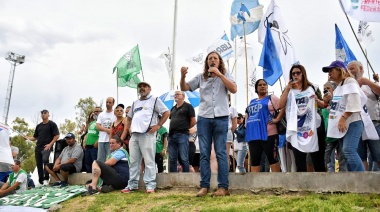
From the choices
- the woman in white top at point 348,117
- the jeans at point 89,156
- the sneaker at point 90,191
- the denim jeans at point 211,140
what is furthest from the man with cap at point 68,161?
the woman in white top at point 348,117

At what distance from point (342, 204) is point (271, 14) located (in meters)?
5.67

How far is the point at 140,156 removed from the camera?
23.7 ft

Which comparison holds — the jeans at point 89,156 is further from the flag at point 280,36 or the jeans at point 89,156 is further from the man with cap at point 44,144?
the flag at point 280,36

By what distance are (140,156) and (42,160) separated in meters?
4.06

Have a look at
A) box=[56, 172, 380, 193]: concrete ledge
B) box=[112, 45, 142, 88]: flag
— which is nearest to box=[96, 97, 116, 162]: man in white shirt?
box=[56, 172, 380, 193]: concrete ledge

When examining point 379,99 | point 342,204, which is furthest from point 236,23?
point 342,204

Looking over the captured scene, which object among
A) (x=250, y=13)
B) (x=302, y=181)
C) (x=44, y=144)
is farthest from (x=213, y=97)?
(x=250, y=13)

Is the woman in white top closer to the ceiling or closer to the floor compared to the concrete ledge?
closer to the ceiling

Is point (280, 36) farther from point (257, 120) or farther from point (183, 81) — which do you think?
point (183, 81)

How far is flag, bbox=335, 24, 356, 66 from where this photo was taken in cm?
905

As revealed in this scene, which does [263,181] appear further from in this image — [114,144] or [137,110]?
[114,144]

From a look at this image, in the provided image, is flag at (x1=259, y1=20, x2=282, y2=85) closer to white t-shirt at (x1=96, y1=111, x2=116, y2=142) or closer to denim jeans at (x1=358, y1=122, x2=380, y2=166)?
denim jeans at (x1=358, y1=122, x2=380, y2=166)

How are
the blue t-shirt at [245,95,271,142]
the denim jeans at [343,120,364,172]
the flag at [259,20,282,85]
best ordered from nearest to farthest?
the denim jeans at [343,120,364,172], the blue t-shirt at [245,95,271,142], the flag at [259,20,282,85]

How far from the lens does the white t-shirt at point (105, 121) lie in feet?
29.7
